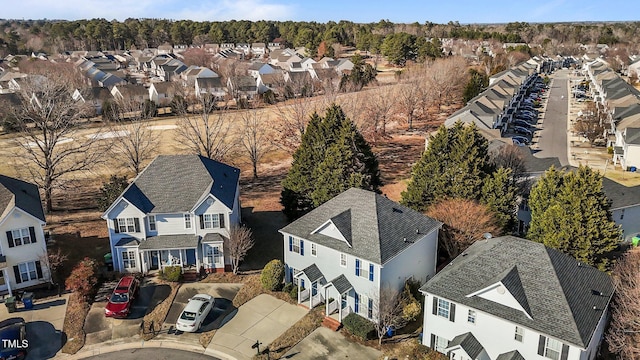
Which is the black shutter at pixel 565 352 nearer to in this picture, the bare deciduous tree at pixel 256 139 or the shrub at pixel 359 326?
the shrub at pixel 359 326

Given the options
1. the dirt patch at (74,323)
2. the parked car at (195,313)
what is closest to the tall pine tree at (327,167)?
the parked car at (195,313)

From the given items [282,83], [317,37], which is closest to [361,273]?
[282,83]

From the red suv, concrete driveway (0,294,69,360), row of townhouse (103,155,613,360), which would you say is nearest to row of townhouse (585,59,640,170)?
row of townhouse (103,155,613,360)

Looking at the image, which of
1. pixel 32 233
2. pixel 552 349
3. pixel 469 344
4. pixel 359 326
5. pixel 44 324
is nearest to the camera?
pixel 552 349

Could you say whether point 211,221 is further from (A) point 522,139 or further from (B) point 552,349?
(A) point 522,139

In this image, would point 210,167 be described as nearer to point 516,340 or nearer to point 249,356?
point 249,356

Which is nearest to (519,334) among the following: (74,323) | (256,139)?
(74,323)
